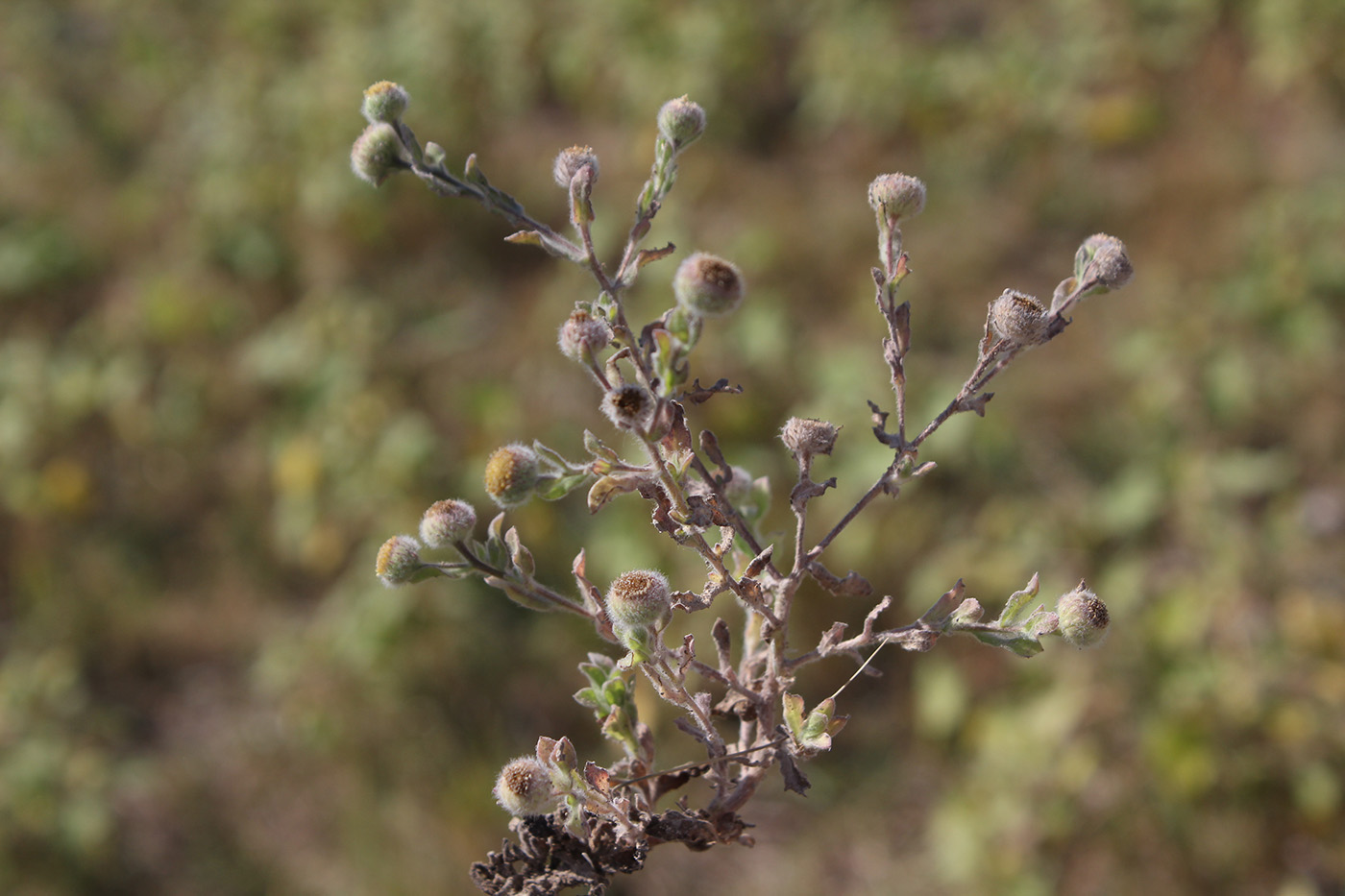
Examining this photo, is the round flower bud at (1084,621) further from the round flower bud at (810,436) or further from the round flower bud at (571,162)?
the round flower bud at (571,162)

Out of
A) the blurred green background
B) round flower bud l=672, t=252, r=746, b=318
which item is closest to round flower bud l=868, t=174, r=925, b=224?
round flower bud l=672, t=252, r=746, b=318

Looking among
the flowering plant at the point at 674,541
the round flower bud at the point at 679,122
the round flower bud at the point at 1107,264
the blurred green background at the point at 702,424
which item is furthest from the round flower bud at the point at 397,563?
the blurred green background at the point at 702,424

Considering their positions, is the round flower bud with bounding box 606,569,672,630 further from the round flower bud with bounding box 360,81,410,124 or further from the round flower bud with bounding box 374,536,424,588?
the round flower bud with bounding box 360,81,410,124

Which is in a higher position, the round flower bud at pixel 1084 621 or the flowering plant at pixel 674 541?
the flowering plant at pixel 674 541

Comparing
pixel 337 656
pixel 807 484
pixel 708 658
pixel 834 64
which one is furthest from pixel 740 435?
pixel 807 484

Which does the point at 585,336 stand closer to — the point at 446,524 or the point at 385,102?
the point at 446,524

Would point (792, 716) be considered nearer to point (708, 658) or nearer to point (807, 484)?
point (807, 484)

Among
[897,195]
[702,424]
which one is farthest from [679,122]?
[702,424]
